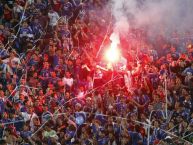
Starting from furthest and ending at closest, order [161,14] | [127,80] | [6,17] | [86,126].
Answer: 1. [161,14]
2. [6,17]
3. [127,80]
4. [86,126]

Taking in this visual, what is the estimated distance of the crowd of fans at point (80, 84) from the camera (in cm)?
1305

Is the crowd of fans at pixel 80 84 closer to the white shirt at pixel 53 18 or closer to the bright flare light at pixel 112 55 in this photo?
the white shirt at pixel 53 18

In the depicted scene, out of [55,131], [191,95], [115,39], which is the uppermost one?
[115,39]

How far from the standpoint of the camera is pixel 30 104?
527 inches

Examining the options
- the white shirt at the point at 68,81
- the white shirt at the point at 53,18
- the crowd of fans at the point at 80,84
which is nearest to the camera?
the crowd of fans at the point at 80,84

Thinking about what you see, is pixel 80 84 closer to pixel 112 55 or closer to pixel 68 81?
pixel 68 81

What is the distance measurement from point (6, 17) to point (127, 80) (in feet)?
12.0

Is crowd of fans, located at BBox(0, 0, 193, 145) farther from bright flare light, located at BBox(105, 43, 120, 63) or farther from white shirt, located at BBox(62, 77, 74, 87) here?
bright flare light, located at BBox(105, 43, 120, 63)

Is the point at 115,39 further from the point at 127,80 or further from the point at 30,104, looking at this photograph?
the point at 30,104

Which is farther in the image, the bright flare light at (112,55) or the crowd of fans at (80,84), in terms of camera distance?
the bright flare light at (112,55)

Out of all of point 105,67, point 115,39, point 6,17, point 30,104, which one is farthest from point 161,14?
point 30,104

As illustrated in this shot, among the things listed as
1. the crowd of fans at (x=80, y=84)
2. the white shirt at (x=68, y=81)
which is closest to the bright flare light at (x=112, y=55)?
the crowd of fans at (x=80, y=84)

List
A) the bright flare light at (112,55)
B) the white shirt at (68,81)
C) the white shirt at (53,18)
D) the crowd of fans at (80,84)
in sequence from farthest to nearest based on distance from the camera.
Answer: the white shirt at (53,18) < the bright flare light at (112,55) < the white shirt at (68,81) < the crowd of fans at (80,84)

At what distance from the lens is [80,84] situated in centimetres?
1426
